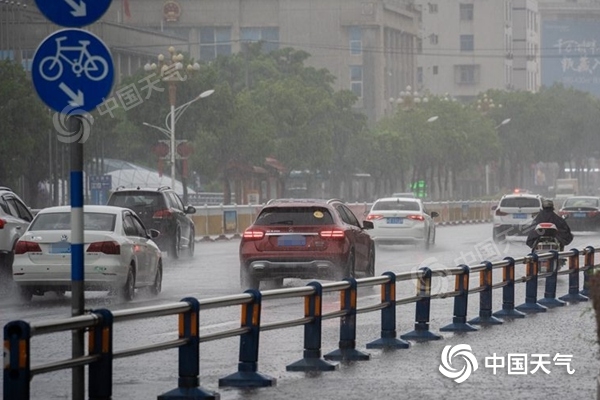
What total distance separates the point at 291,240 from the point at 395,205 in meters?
21.5

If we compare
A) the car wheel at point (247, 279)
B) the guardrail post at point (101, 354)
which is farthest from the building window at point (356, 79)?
the guardrail post at point (101, 354)

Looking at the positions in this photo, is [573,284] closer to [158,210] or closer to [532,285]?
[532,285]

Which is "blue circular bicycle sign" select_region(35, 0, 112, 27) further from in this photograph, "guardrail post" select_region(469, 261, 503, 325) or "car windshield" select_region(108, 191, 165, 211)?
"car windshield" select_region(108, 191, 165, 211)

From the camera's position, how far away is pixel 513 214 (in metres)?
53.3

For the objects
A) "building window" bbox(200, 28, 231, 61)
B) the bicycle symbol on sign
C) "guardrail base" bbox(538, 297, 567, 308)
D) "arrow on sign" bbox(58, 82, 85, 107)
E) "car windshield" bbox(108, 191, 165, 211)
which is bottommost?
"guardrail base" bbox(538, 297, 567, 308)

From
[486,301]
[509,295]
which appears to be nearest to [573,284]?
[509,295]

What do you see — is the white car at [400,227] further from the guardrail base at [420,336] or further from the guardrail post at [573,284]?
the guardrail base at [420,336]

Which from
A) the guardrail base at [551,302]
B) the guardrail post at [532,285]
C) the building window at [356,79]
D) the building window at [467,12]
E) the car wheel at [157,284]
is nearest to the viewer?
the guardrail post at [532,285]

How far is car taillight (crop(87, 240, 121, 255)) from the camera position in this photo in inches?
950

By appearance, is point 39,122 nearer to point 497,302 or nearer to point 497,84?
point 497,302

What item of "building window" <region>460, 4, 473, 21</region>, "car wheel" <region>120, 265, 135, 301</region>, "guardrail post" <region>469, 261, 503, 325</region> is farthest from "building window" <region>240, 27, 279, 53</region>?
"guardrail post" <region>469, 261, 503, 325</region>

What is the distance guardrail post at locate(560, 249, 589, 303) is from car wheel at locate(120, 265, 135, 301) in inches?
261

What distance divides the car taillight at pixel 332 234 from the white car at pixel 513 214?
85.1 ft

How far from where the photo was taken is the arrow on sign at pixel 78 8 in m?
11.0
